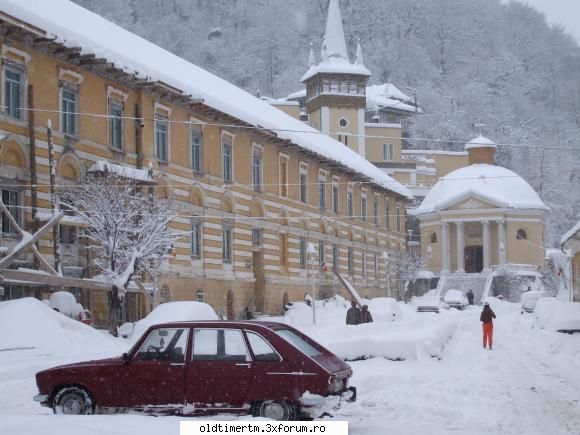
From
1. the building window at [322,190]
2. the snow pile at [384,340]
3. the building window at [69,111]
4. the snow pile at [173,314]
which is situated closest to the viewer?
the snow pile at [384,340]

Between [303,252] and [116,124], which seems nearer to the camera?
[116,124]

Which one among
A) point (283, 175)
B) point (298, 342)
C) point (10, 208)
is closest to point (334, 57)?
point (283, 175)

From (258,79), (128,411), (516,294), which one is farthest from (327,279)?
(258,79)

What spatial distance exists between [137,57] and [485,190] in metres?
55.6

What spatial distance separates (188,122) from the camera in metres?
38.4

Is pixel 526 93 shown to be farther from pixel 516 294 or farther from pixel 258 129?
pixel 258 129

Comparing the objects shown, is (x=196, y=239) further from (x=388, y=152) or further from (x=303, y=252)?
(x=388, y=152)

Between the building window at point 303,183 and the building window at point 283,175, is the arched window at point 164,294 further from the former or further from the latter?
the building window at point 303,183

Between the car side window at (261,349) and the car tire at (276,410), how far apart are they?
582 millimetres

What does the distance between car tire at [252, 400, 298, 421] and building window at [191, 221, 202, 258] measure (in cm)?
2697

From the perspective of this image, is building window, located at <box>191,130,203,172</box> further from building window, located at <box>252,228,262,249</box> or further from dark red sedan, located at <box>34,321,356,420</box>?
dark red sedan, located at <box>34,321,356,420</box>

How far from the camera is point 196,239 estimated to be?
130 feet

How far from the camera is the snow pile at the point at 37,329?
71.6ft

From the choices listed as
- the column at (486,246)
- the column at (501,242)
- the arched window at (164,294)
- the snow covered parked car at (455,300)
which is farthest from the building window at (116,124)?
the column at (486,246)
